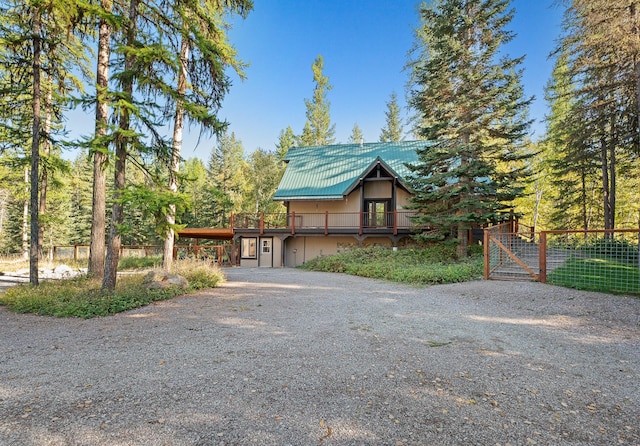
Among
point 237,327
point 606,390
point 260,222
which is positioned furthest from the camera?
point 260,222

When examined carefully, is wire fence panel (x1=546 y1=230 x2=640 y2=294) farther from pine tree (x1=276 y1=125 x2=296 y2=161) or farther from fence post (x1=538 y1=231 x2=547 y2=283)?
pine tree (x1=276 y1=125 x2=296 y2=161)

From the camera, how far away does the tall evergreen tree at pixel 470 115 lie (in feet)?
41.1

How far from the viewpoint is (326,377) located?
3.41m

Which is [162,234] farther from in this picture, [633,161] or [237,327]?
[633,161]

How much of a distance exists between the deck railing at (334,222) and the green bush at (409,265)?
1.76 meters

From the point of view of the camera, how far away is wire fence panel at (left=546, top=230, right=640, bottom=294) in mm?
7504

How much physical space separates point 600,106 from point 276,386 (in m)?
15.2

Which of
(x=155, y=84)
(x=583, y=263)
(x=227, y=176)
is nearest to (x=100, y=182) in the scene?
(x=155, y=84)

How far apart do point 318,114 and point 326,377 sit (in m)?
31.7

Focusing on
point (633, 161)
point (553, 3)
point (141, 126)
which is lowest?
point (141, 126)

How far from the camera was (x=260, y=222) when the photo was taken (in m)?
18.3

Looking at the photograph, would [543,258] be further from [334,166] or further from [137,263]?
[137,263]

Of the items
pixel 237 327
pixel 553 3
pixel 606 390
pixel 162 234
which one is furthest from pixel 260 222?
pixel 606 390

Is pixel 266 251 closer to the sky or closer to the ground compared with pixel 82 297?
closer to the sky
